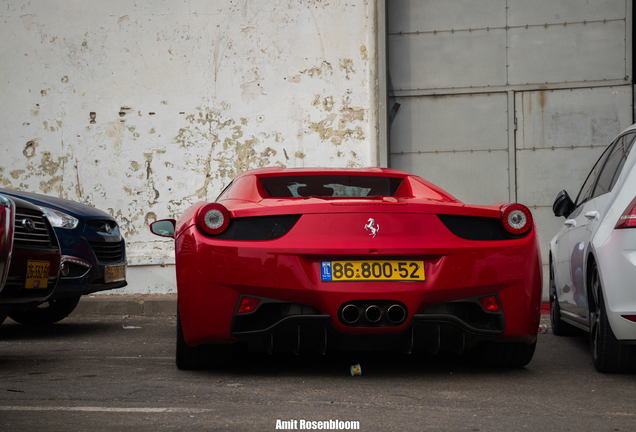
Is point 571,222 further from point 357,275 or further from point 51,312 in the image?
point 51,312

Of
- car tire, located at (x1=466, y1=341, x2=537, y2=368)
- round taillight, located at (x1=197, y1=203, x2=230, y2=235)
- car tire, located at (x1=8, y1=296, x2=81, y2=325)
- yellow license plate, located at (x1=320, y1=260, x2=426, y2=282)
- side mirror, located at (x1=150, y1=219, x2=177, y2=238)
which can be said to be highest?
round taillight, located at (x1=197, y1=203, x2=230, y2=235)

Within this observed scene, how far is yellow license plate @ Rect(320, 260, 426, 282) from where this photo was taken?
3805 millimetres

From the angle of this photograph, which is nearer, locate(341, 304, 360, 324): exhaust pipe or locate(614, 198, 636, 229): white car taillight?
locate(341, 304, 360, 324): exhaust pipe

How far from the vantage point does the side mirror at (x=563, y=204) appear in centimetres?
550

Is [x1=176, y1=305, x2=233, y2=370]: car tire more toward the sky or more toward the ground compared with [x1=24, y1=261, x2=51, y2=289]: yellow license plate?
more toward the ground

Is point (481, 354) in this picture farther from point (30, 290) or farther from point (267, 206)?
point (30, 290)

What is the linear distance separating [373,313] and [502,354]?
1036mm

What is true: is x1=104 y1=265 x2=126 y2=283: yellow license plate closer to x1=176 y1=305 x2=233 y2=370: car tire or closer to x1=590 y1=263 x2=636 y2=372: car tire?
x1=176 y1=305 x2=233 y2=370: car tire

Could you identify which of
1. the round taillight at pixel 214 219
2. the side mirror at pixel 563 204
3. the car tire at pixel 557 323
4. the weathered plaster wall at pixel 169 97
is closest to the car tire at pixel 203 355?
the round taillight at pixel 214 219

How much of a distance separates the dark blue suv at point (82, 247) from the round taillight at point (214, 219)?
2.90 m

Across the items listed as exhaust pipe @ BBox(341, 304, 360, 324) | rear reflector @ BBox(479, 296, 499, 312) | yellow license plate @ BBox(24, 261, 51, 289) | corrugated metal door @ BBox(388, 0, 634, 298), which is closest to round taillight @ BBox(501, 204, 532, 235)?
rear reflector @ BBox(479, 296, 499, 312)

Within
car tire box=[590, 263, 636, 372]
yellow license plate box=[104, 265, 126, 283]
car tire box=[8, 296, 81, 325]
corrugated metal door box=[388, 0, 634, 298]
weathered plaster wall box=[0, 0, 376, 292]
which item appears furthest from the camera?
weathered plaster wall box=[0, 0, 376, 292]

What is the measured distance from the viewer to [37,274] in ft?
15.6

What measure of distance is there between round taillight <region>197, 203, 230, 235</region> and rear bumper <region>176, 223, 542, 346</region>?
6cm
